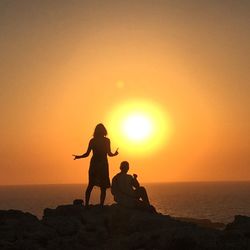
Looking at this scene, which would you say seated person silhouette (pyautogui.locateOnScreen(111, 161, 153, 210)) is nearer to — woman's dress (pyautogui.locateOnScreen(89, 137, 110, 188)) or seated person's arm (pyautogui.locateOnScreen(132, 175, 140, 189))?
seated person's arm (pyautogui.locateOnScreen(132, 175, 140, 189))

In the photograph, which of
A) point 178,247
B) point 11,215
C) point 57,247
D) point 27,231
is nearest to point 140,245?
point 178,247

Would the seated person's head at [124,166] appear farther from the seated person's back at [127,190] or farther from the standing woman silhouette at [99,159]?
the standing woman silhouette at [99,159]

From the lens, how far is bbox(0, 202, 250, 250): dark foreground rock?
44.2ft

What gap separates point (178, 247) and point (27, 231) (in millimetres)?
4772

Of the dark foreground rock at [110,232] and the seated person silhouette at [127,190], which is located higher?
the seated person silhouette at [127,190]

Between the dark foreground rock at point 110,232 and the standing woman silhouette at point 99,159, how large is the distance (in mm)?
1158

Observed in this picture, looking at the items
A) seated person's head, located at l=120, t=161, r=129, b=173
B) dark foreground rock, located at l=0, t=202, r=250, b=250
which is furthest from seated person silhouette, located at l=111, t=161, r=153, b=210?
dark foreground rock, located at l=0, t=202, r=250, b=250

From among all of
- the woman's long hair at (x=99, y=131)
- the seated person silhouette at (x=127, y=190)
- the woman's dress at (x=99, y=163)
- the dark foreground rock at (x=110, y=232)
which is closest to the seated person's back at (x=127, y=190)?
the seated person silhouette at (x=127, y=190)

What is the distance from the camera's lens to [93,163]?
1973 centimetres

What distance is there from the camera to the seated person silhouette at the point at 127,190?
60.8ft

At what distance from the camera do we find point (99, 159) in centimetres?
1967

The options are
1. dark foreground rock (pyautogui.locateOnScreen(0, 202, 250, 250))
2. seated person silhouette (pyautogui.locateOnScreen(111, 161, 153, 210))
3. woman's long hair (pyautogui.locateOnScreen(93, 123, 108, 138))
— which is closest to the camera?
dark foreground rock (pyautogui.locateOnScreen(0, 202, 250, 250))

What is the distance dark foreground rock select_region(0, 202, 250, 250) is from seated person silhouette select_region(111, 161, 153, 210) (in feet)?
1.61

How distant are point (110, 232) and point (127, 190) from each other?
2.56 m
